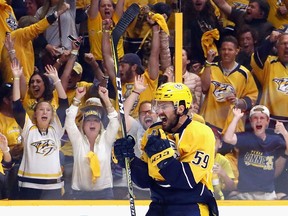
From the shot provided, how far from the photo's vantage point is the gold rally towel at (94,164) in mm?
6844

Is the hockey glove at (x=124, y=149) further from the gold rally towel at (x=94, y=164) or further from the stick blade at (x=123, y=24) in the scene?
the gold rally towel at (x=94, y=164)

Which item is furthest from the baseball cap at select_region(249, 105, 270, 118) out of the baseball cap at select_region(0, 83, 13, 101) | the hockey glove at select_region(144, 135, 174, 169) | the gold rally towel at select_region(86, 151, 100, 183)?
the hockey glove at select_region(144, 135, 174, 169)

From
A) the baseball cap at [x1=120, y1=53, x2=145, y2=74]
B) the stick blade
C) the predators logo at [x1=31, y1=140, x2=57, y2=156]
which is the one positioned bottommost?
the predators logo at [x1=31, y1=140, x2=57, y2=156]

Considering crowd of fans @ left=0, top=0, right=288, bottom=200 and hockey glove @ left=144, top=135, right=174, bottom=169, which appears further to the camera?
crowd of fans @ left=0, top=0, right=288, bottom=200

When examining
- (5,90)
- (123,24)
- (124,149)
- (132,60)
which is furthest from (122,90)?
(124,149)

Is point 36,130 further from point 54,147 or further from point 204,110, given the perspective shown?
point 204,110

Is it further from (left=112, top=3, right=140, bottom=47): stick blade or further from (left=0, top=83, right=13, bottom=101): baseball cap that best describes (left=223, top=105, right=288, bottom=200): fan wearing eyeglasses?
(left=112, top=3, right=140, bottom=47): stick blade

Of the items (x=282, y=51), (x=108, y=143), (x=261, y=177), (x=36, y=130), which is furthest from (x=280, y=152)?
(x=36, y=130)

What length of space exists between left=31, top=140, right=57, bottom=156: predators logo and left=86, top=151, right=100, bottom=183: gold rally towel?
0.25 metres

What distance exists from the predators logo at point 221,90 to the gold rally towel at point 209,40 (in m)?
0.23

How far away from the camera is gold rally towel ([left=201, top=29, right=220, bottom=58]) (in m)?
6.95

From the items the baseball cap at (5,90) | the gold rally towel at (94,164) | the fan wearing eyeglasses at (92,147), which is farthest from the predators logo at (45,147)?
the baseball cap at (5,90)

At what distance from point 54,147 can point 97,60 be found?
2.15 feet

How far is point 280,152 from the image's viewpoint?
697 cm
